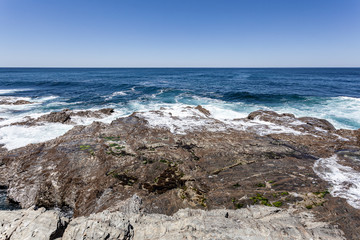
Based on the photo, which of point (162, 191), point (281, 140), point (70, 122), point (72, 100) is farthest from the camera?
point (72, 100)

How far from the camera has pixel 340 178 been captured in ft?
32.0

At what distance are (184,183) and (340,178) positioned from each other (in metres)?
9.47

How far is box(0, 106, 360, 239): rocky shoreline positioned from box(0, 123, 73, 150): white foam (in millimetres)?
2520

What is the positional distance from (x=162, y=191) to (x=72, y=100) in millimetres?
36236

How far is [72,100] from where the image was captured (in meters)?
35.8

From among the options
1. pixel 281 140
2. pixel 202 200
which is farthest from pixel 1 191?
pixel 281 140

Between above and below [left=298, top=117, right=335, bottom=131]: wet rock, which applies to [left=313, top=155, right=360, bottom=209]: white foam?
below

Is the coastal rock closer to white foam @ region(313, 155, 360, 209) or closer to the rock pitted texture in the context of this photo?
the rock pitted texture

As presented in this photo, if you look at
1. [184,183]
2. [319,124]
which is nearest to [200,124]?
[184,183]

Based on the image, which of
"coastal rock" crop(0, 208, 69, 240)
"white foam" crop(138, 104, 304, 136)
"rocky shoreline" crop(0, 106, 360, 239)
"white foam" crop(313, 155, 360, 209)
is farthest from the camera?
"white foam" crop(138, 104, 304, 136)

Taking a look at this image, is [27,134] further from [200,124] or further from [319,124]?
[319,124]

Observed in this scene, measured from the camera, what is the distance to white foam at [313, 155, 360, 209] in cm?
834

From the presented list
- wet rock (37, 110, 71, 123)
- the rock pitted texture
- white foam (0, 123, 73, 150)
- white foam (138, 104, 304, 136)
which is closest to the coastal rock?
the rock pitted texture

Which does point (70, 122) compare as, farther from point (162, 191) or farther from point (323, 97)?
point (323, 97)
